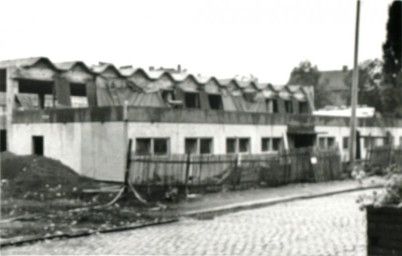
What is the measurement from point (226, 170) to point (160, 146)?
3185 mm

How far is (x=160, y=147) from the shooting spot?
24.1 meters

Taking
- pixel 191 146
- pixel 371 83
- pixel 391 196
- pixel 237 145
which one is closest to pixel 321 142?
pixel 237 145

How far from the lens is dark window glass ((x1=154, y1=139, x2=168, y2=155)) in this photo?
2381 cm

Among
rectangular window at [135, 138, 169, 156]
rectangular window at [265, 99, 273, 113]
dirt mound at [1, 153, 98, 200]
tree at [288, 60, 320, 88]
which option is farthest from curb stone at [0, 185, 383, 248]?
tree at [288, 60, 320, 88]

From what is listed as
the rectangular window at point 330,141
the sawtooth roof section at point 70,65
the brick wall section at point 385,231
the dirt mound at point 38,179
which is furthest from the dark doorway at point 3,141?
the brick wall section at point 385,231

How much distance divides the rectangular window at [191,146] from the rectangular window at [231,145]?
2.58 meters

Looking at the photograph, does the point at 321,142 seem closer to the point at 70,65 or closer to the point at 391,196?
the point at 70,65

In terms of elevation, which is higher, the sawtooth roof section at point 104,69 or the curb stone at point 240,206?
the sawtooth roof section at point 104,69

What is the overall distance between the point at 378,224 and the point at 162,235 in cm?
623

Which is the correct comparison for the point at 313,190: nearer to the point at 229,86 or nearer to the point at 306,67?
the point at 229,86

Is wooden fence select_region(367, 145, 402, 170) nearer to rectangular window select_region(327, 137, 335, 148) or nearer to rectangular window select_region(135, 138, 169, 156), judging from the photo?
rectangular window select_region(327, 137, 335, 148)

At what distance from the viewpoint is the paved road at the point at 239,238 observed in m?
10.2

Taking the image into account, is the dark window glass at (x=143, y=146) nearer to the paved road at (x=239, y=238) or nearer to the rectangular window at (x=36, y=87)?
the paved road at (x=239, y=238)

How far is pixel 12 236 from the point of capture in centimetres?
1211
